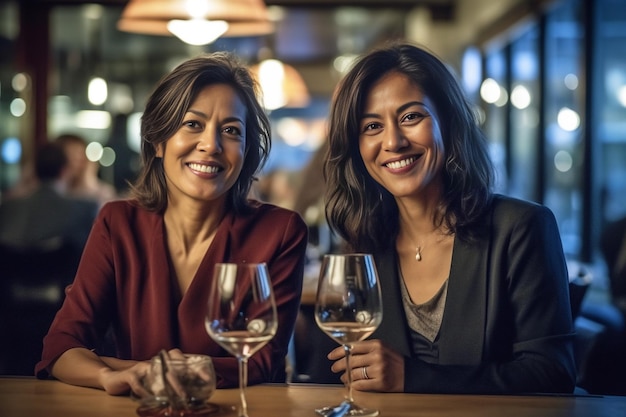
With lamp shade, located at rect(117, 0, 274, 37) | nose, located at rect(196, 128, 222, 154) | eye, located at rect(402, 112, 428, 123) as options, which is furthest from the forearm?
lamp shade, located at rect(117, 0, 274, 37)

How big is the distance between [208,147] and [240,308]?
698 millimetres

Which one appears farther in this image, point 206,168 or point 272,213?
point 272,213

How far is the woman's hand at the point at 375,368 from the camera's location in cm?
167

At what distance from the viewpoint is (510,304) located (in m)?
1.97

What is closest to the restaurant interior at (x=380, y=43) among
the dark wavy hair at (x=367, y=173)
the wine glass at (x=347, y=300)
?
the dark wavy hair at (x=367, y=173)

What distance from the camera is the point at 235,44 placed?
11.8 metres

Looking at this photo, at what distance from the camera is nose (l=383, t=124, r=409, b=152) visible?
6.71 feet

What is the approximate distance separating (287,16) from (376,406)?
29.0ft

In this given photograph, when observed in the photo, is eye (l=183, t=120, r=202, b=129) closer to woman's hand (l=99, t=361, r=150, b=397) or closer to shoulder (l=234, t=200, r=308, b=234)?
shoulder (l=234, t=200, r=308, b=234)

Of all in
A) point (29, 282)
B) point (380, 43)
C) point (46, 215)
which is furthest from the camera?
point (46, 215)

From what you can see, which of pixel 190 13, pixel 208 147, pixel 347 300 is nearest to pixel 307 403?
pixel 347 300

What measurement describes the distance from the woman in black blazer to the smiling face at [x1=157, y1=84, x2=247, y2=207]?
0.25 m

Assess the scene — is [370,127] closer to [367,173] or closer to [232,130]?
[367,173]

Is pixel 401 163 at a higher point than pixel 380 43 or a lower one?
lower
